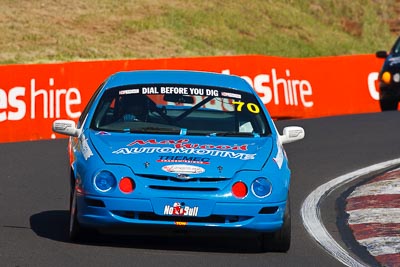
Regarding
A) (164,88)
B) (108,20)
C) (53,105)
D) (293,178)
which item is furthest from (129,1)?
(164,88)

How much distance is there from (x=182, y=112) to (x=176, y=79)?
11.4 inches

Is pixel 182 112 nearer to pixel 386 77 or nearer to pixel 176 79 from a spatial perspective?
pixel 176 79

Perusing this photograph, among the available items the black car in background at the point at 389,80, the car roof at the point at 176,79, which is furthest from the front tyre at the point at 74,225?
the black car in background at the point at 389,80

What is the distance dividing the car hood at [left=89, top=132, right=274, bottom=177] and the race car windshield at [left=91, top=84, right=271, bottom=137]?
0.26 metres

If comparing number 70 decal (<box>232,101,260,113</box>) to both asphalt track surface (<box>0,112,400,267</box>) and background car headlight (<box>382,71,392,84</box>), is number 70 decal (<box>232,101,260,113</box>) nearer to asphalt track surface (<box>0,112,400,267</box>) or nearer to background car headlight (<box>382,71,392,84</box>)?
asphalt track surface (<box>0,112,400,267</box>)

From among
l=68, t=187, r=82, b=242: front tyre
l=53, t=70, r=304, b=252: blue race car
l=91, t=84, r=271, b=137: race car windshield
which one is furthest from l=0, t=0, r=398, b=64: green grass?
l=68, t=187, r=82, b=242: front tyre

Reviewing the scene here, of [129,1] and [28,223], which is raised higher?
[129,1]

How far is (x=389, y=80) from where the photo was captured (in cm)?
2350

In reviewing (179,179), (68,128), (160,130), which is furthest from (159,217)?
(68,128)

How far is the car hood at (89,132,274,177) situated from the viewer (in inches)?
364

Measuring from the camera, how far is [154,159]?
30.6 feet

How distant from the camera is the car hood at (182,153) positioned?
925 centimetres

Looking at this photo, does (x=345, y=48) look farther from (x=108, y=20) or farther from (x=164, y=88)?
(x=164, y=88)

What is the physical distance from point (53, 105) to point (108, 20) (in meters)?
22.5
